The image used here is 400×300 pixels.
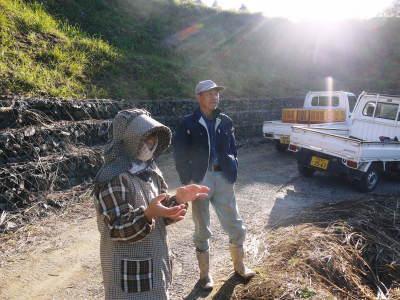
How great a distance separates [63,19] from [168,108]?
4.91 meters

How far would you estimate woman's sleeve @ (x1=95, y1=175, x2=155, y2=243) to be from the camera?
1.66 m

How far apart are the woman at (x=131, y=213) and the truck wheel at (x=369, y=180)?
5791mm

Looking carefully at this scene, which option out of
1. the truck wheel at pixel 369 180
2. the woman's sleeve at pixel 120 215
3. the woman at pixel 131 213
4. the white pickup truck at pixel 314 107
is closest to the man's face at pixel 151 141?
the woman at pixel 131 213

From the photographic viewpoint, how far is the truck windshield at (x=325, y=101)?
10510 millimetres

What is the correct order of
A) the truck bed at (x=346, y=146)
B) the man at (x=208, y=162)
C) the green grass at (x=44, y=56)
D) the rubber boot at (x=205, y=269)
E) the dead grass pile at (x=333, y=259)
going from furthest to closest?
the green grass at (x=44, y=56)
the truck bed at (x=346, y=146)
the rubber boot at (x=205, y=269)
the man at (x=208, y=162)
the dead grass pile at (x=333, y=259)

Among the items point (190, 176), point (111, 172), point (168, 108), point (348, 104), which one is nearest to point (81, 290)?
point (190, 176)

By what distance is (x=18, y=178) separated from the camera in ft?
16.8

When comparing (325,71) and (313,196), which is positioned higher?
(325,71)

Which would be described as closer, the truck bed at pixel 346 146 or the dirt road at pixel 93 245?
the dirt road at pixel 93 245

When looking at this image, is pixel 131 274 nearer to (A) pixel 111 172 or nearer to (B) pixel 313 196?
(A) pixel 111 172

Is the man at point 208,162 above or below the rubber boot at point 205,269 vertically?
above

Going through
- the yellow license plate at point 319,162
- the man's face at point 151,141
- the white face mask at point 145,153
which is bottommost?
the yellow license plate at point 319,162

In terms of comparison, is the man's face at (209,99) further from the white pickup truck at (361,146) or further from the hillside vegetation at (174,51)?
the hillside vegetation at (174,51)

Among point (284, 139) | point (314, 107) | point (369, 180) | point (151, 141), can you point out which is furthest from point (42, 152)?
point (314, 107)
